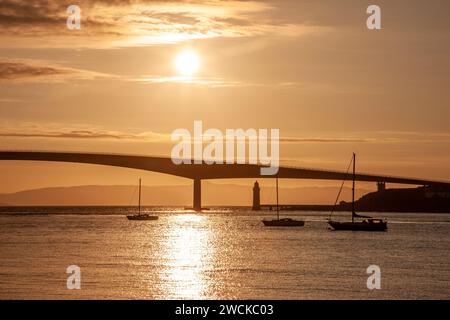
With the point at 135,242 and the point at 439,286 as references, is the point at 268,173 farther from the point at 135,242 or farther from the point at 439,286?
the point at 439,286

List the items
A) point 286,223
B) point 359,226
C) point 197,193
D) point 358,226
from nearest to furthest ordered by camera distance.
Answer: point 358,226 < point 359,226 < point 286,223 < point 197,193

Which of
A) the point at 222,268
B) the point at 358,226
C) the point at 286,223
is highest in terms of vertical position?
the point at 286,223

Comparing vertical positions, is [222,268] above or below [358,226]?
below

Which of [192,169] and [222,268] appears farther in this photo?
[192,169]

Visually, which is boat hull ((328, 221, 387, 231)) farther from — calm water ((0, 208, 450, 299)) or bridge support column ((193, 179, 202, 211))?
bridge support column ((193, 179, 202, 211))

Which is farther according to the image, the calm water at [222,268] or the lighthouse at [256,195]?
the lighthouse at [256,195]

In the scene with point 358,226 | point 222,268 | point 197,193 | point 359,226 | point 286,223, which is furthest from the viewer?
point 197,193

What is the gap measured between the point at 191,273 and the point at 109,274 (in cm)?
329

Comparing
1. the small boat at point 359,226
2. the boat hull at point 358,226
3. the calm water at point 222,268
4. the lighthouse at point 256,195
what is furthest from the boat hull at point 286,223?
the lighthouse at point 256,195

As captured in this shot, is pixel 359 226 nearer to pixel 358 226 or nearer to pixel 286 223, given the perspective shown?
pixel 358 226

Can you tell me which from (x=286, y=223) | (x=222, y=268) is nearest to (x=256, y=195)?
(x=286, y=223)

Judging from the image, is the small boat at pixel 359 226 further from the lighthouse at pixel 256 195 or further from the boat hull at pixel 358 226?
the lighthouse at pixel 256 195

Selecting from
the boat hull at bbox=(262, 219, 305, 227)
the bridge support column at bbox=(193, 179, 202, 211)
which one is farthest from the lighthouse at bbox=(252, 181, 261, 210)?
the boat hull at bbox=(262, 219, 305, 227)
